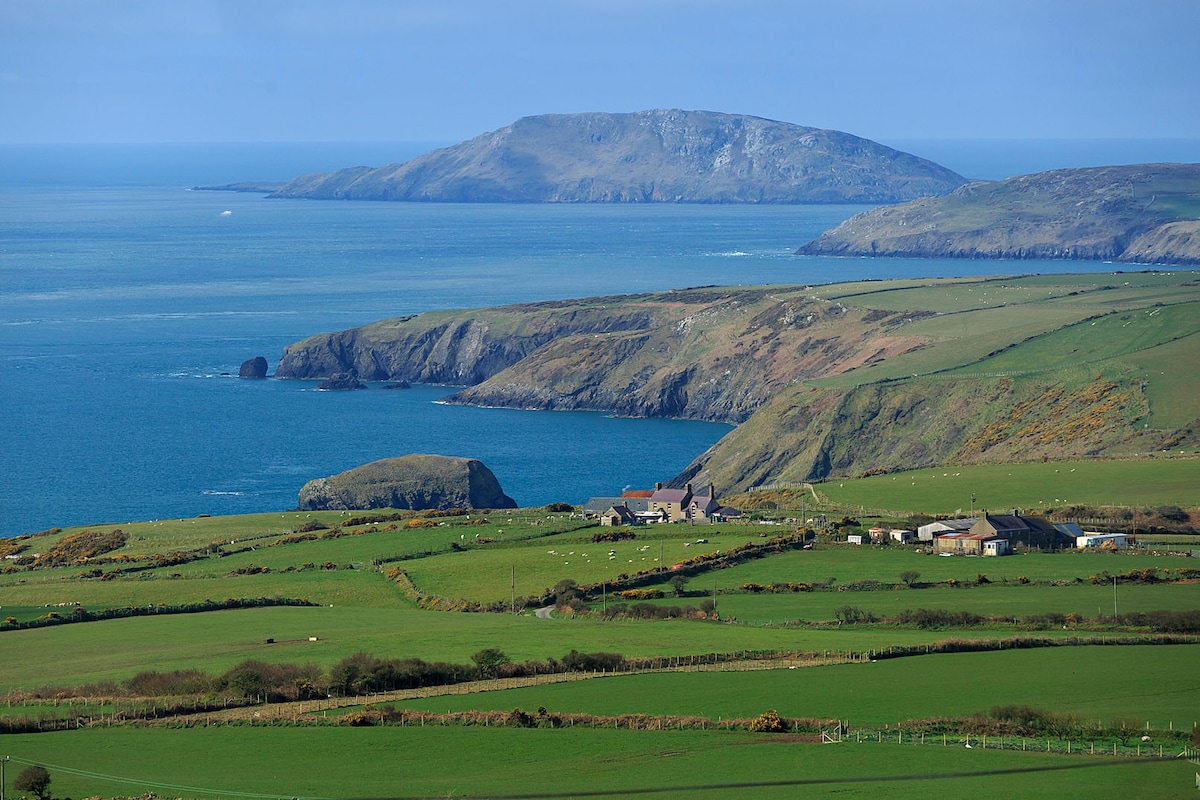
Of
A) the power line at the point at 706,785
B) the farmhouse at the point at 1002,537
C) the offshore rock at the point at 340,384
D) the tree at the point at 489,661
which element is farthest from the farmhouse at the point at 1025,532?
the offshore rock at the point at 340,384

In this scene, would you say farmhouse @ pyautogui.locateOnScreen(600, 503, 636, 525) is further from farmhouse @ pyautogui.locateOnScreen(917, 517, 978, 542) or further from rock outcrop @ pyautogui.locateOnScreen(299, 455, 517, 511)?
rock outcrop @ pyautogui.locateOnScreen(299, 455, 517, 511)

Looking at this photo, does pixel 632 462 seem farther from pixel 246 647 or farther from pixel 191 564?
pixel 246 647

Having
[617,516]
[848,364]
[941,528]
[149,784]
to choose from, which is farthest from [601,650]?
[848,364]

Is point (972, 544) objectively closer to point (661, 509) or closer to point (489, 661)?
point (661, 509)

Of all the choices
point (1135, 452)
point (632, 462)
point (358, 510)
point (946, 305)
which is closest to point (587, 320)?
point (946, 305)

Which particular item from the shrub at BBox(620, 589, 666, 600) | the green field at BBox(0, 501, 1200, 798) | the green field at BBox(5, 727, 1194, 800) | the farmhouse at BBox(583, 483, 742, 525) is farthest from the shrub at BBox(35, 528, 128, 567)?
the green field at BBox(5, 727, 1194, 800)

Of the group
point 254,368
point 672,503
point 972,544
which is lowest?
point 254,368
